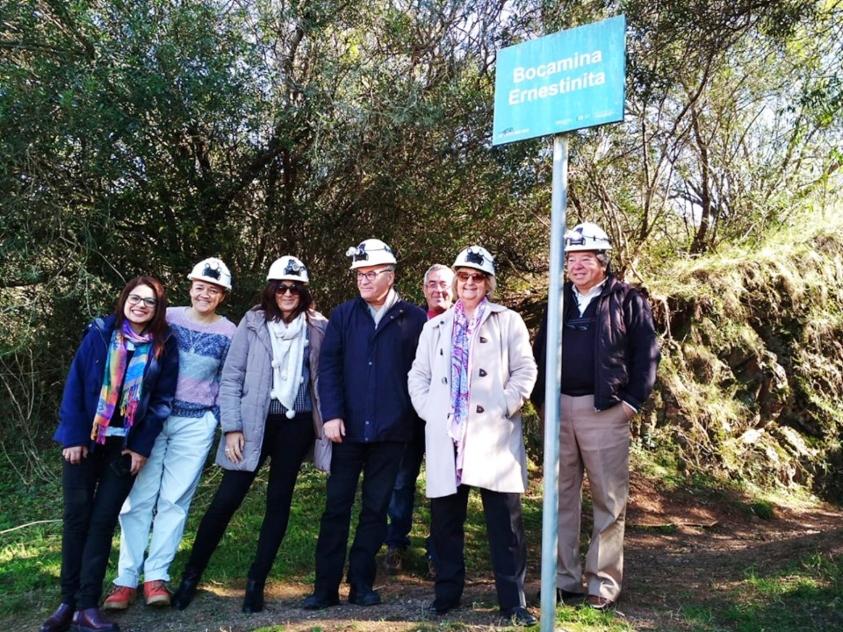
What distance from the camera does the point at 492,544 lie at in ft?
14.0

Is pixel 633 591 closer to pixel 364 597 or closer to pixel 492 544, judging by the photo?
pixel 492 544

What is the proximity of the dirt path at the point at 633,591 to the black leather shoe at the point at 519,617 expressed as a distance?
0.08 metres

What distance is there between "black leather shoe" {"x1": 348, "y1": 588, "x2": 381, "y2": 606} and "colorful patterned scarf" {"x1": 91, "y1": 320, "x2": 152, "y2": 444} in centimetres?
172

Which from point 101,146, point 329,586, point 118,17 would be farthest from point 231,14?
point 329,586

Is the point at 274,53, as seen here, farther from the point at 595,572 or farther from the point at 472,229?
the point at 595,572

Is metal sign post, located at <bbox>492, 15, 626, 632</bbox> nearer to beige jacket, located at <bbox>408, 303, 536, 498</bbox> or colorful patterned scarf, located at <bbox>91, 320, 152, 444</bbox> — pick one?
beige jacket, located at <bbox>408, 303, 536, 498</bbox>

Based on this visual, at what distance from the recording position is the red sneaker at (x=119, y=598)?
4547 millimetres

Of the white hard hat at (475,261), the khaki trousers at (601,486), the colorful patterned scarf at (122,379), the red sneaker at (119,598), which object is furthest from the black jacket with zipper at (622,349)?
the red sneaker at (119,598)

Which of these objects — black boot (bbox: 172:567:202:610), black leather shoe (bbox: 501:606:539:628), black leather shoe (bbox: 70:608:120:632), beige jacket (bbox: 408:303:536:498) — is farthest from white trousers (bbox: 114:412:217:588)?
black leather shoe (bbox: 501:606:539:628)

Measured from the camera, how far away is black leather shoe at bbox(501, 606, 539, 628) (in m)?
4.05

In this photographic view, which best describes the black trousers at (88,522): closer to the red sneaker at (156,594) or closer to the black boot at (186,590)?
the red sneaker at (156,594)

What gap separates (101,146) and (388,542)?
14.2 ft

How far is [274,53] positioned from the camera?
7.56 metres

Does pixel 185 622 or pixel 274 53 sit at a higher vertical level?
pixel 274 53
